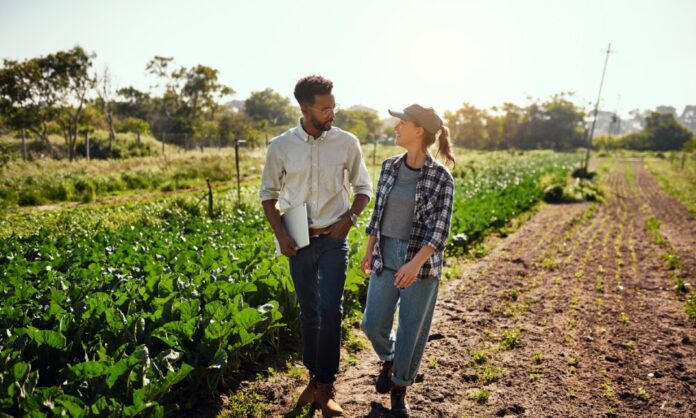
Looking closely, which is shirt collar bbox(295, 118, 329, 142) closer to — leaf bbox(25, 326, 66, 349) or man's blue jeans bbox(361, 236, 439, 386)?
man's blue jeans bbox(361, 236, 439, 386)

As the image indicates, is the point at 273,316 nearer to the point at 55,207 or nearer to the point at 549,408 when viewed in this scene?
the point at 549,408

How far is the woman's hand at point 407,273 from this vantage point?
247 cm

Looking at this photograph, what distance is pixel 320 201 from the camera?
2.69 meters

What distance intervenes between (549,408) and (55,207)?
1562 centimetres

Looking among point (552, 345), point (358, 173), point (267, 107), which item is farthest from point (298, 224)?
point (267, 107)

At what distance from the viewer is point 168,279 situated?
12.0ft

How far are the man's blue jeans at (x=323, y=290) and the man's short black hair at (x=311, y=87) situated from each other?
821mm

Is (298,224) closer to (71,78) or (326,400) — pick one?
(326,400)

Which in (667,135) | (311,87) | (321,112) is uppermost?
(667,135)

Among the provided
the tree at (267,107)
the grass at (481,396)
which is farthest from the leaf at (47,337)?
the tree at (267,107)

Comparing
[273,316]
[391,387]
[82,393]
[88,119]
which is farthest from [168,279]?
[88,119]

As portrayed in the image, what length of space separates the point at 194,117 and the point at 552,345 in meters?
43.6

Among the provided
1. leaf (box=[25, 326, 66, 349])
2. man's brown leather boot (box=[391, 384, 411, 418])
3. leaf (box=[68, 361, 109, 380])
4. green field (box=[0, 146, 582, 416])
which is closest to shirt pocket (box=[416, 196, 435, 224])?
man's brown leather boot (box=[391, 384, 411, 418])

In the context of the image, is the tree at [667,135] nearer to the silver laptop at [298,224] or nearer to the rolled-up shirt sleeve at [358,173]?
the rolled-up shirt sleeve at [358,173]
